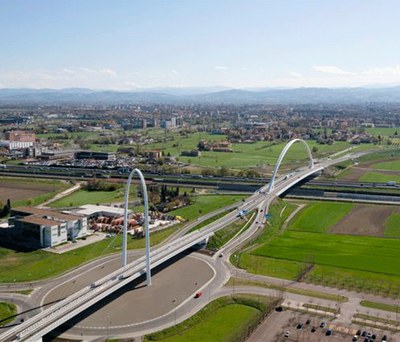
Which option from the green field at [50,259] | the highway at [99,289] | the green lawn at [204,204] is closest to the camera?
the highway at [99,289]

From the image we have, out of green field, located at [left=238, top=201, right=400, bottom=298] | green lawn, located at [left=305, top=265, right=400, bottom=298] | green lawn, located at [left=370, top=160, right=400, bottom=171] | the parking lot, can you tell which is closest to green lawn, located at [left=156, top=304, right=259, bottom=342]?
the parking lot

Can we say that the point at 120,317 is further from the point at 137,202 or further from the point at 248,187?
the point at 248,187

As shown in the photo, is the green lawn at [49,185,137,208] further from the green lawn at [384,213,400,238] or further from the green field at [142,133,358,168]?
the green lawn at [384,213,400,238]

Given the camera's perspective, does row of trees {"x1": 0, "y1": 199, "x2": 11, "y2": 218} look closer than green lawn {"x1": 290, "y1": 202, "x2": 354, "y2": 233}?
No

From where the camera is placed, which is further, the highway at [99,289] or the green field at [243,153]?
the green field at [243,153]

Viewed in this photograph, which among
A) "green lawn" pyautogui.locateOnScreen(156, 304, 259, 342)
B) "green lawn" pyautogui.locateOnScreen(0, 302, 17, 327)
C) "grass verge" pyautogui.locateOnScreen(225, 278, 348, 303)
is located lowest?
"green lawn" pyautogui.locateOnScreen(156, 304, 259, 342)

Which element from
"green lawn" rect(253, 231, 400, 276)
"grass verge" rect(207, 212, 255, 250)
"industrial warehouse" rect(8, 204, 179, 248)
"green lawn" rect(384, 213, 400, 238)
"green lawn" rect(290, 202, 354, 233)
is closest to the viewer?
"green lawn" rect(253, 231, 400, 276)

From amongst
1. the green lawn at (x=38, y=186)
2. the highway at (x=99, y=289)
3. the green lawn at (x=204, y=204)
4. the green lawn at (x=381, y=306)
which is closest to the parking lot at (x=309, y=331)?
the green lawn at (x=381, y=306)

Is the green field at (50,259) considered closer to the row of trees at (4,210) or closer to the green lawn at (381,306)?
the row of trees at (4,210)
